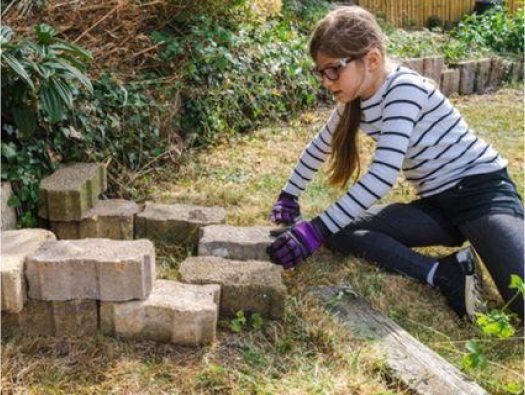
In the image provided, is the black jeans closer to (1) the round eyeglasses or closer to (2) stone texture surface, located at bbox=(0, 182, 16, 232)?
(1) the round eyeglasses

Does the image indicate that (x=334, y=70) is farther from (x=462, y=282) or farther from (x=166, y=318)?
(x=166, y=318)

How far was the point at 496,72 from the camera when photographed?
→ 766 centimetres

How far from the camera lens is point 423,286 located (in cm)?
304

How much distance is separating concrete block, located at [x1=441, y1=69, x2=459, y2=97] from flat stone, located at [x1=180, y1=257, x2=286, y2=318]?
502 centimetres

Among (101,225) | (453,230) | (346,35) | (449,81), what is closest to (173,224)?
(101,225)

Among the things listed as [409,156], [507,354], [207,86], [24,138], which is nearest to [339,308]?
[507,354]

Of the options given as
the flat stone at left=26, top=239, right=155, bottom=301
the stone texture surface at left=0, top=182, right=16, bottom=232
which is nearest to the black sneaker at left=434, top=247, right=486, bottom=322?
the flat stone at left=26, top=239, right=155, bottom=301

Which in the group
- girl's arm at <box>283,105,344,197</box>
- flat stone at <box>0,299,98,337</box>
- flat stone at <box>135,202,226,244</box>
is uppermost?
girl's arm at <box>283,105,344,197</box>

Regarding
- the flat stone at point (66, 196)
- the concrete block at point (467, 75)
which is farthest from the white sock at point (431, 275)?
the concrete block at point (467, 75)

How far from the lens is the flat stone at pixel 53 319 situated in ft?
8.05

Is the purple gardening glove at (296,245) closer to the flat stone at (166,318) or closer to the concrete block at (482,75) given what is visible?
the flat stone at (166,318)

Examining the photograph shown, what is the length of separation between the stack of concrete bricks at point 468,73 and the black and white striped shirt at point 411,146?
3.82 metres

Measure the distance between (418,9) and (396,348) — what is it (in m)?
9.33

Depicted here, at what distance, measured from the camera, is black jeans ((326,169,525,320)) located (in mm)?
2809
